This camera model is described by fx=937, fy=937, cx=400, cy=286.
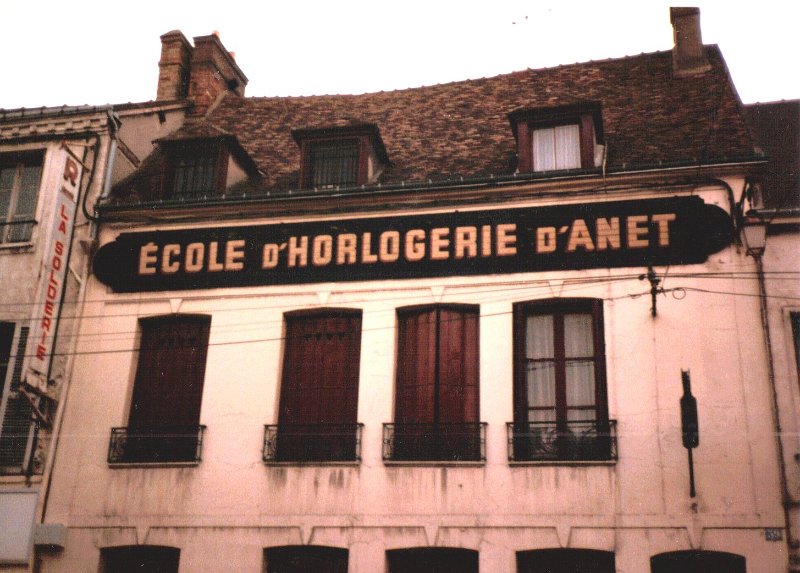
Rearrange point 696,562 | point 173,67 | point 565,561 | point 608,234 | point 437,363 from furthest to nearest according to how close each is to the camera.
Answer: point 173,67
point 437,363
point 608,234
point 565,561
point 696,562

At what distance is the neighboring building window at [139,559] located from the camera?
13.1 meters

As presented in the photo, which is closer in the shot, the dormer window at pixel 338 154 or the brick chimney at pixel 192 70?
the dormer window at pixel 338 154

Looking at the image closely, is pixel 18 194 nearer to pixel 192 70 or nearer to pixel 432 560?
pixel 192 70

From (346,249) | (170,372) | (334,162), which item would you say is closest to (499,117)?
(334,162)

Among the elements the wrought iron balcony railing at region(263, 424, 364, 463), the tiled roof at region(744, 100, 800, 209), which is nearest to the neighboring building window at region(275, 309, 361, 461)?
the wrought iron balcony railing at region(263, 424, 364, 463)

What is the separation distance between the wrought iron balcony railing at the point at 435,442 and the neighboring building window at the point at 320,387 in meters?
0.55

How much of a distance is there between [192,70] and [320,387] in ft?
28.1

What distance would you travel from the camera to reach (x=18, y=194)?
15.3m

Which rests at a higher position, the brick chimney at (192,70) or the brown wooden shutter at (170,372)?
the brick chimney at (192,70)

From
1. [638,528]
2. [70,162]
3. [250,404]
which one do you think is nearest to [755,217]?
[638,528]

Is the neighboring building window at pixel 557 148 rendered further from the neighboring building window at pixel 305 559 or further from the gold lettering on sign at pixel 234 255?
the neighboring building window at pixel 305 559

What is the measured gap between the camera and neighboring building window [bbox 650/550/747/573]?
11.4 meters

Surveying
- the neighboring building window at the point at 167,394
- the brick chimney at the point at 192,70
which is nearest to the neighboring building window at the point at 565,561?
the neighboring building window at the point at 167,394

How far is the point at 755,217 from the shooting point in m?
12.4
